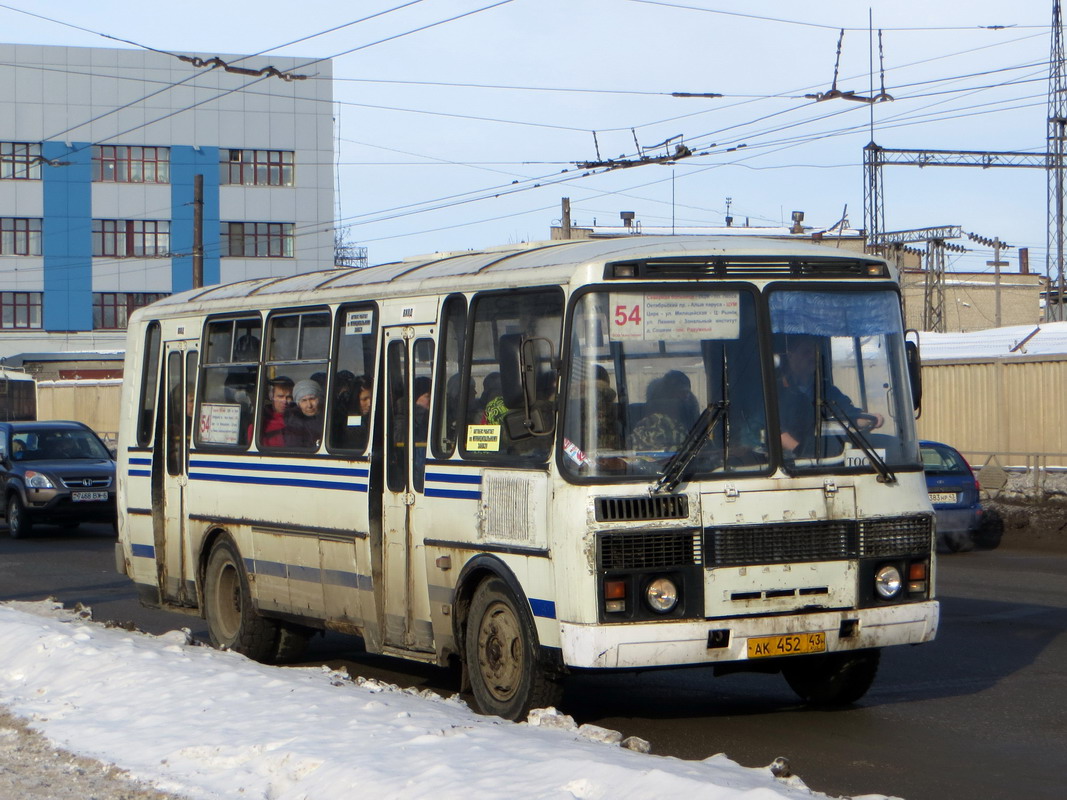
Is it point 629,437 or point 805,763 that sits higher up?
point 629,437

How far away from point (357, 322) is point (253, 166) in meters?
64.5

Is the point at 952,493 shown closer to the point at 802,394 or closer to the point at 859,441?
the point at 859,441

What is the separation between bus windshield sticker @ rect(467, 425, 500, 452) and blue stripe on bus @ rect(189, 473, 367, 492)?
3.89 feet

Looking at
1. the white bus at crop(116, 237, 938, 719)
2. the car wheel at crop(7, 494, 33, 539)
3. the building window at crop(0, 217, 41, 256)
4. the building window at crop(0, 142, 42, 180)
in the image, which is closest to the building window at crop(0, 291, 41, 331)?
the building window at crop(0, 217, 41, 256)

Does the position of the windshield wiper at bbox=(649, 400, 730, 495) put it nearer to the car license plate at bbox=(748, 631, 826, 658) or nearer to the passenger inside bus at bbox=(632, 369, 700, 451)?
the passenger inside bus at bbox=(632, 369, 700, 451)

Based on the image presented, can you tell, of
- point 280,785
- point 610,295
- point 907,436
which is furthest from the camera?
point 907,436

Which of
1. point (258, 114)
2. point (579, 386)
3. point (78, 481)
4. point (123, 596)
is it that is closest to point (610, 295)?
point (579, 386)

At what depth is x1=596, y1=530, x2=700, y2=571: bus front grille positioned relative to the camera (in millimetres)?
7438

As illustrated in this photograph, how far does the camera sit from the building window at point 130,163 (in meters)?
70.8

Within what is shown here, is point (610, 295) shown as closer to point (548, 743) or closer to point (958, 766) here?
point (548, 743)

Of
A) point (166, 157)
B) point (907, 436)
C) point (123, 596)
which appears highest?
point (166, 157)

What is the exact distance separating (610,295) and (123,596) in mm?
9408

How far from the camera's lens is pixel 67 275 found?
7144 centimetres

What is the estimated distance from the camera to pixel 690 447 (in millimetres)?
7598
